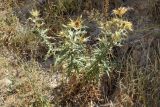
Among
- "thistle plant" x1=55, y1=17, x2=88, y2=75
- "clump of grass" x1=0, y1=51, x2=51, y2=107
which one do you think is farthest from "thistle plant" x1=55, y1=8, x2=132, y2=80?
"clump of grass" x1=0, y1=51, x2=51, y2=107

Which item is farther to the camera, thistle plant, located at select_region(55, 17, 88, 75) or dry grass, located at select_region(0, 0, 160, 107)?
dry grass, located at select_region(0, 0, 160, 107)

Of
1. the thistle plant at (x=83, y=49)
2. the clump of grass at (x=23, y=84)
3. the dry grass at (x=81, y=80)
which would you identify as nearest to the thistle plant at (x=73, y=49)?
the thistle plant at (x=83, y=49)

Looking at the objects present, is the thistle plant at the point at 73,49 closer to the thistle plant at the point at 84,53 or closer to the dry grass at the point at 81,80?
the thistle plant at the point at 84,53

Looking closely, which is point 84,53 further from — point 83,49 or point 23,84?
point 23,84

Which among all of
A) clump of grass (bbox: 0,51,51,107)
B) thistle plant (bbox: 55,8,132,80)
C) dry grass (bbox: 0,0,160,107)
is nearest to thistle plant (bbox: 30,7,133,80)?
thistle plant (bbox: 55,8,132,80)

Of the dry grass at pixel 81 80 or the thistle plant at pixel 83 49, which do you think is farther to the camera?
the dry grass at pixel 81 80

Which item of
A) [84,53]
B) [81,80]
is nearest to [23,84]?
[81,80]

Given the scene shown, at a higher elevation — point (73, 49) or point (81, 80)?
point (73, 49)

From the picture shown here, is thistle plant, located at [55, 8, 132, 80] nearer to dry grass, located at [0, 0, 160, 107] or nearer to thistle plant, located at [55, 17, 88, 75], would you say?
thistle plant, located at [55, 17, 88, 75]

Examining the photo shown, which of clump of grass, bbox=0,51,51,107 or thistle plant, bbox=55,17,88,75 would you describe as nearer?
thistle plant, bbox=55,17,88,75

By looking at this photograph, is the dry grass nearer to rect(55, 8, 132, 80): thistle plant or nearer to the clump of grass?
the clump of grass

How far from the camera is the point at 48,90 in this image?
3.57 metres

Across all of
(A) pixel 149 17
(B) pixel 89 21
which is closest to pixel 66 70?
(B) pixel 89 21

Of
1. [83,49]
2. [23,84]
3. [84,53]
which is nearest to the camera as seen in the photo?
[83,49]
